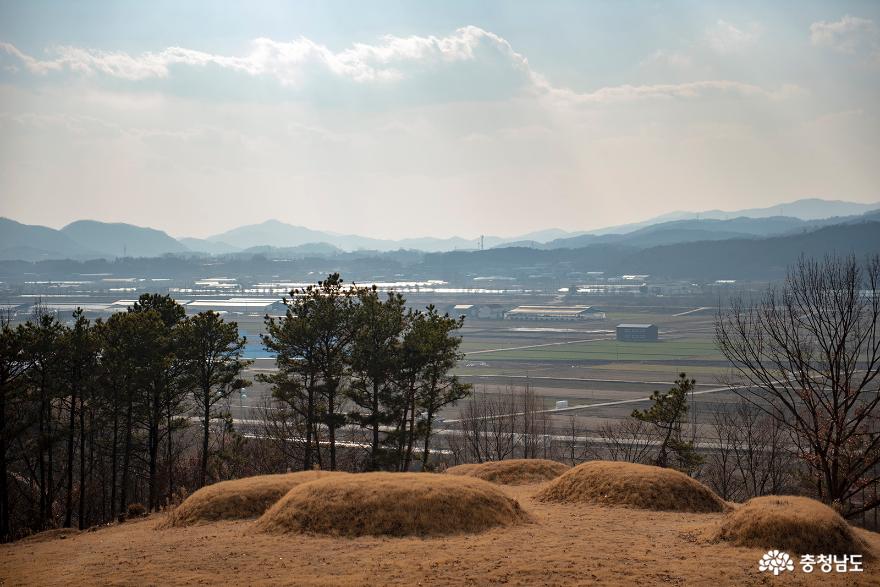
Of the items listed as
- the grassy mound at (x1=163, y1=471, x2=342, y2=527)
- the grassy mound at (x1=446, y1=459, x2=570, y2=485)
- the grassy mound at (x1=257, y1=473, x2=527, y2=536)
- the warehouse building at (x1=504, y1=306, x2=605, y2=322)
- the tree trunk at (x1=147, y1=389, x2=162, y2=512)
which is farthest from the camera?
the warehouse building at (x1=504, y1=306, x2=605, y2=322)

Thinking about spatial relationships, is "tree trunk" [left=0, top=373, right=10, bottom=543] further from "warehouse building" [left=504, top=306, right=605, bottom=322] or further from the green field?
"warehouse building" [left=504, top=306, right=605, bottom=322]

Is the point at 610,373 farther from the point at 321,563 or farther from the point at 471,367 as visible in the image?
the point at 321,563

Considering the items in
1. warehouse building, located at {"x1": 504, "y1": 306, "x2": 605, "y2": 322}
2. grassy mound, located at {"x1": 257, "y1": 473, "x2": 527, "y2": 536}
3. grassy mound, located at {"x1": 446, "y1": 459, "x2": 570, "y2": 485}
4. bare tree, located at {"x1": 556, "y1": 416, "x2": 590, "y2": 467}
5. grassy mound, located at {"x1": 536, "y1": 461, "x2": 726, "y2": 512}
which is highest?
grassy mound, located at {"x1": 257, "y1": 473, "x2": 527, "y2": 536}

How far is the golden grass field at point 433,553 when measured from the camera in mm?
15477

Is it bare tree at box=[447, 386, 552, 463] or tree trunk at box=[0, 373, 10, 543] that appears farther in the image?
bare tree at box=[447, 386, 552, 463]

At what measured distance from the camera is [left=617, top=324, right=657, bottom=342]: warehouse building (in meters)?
140

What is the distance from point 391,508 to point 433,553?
8.81 ft

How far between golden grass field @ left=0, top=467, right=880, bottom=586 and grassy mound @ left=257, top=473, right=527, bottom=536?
2.6 inches

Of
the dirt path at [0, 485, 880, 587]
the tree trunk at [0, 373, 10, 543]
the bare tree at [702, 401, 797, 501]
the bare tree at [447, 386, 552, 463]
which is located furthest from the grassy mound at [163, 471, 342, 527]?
the bare tree at [702, 401, 797, 501]

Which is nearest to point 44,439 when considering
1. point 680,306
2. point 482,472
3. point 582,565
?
point 482,472

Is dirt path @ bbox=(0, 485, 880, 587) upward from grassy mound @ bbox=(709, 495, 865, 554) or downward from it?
downward

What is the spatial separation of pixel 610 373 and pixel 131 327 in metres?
80.0

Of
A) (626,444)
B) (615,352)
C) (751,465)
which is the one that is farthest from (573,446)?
(615,352)

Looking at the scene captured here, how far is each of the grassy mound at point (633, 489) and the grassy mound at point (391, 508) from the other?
3798 millimetres
